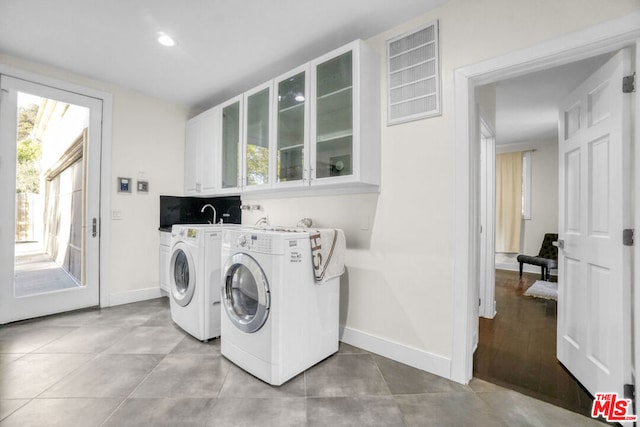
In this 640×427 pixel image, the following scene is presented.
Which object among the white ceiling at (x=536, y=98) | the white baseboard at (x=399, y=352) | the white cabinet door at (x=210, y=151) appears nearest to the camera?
the white baseboard at (x=399, y=352)

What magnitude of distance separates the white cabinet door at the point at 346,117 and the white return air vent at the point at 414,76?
0.43ft

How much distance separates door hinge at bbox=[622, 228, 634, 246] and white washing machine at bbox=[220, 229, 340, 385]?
1.66 meters

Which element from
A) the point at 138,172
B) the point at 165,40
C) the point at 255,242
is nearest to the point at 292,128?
the point at 255,242

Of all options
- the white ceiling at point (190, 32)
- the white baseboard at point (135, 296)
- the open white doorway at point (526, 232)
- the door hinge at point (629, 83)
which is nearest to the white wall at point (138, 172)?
the white baseboard at point (135, 296)

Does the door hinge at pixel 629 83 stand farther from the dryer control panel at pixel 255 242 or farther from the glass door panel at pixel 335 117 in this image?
the dryer control panel at pixel 255 242

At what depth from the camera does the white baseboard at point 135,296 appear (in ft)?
10.9

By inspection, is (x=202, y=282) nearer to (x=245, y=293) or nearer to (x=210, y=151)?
(x=245, y=293)

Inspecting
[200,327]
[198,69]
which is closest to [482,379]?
[200,327]

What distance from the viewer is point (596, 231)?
5.69 ft

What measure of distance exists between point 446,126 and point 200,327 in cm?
240

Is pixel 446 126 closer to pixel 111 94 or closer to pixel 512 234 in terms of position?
pixel 111 94

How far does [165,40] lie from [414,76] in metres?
2.00

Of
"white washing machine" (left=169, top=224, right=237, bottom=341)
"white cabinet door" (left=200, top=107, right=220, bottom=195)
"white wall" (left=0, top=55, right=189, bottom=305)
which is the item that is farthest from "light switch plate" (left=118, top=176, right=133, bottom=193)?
"white washing machine" (left=169, top=224, right=237, bottom=341)

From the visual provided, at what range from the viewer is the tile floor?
1506mm
